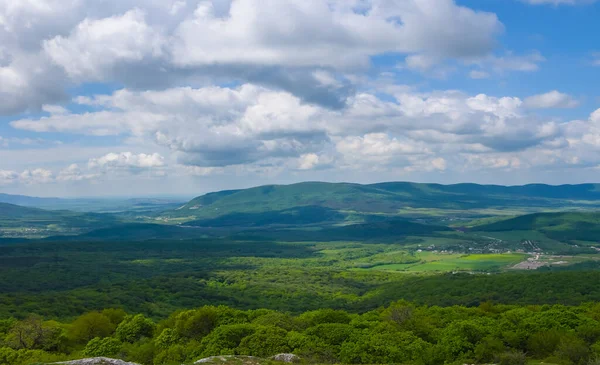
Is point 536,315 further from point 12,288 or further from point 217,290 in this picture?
point 12,288

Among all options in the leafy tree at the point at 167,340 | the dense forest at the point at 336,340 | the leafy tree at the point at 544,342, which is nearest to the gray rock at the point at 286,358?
the dense forest at the point at 336,340

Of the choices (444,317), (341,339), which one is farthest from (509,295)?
(341,339)

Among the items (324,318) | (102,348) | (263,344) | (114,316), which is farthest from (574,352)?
(114,316)

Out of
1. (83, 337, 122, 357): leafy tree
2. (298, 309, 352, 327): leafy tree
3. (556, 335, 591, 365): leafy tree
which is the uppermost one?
(556, 335, 591, 365): leafy tree

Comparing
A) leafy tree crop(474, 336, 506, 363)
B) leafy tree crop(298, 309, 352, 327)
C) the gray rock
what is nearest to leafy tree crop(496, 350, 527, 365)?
leafy tree crop(474, 336, 506, 363)

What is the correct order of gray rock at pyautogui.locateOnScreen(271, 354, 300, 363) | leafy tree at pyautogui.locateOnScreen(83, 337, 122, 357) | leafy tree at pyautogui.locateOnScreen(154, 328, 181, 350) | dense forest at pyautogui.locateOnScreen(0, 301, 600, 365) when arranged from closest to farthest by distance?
gray rock at pyautogui.locateOnScreen(271, 354, 300, 363) < dense forest at pyautogui.locateOnScreen(0, 301, 600, 365) < leafy tree at pyautogui.locateOnScreen(83, 337, 122, 357) < leafy tree at pyautogui.locateOnScreen(154, 328, 181, 350)

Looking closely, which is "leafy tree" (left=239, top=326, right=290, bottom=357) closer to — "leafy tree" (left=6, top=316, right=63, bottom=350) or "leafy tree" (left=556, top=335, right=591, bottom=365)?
"leafy tree" (left=556, top=335, right=591, bottom=365)

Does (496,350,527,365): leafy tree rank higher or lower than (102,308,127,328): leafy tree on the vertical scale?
higher

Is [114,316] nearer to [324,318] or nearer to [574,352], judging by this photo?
[324,318]

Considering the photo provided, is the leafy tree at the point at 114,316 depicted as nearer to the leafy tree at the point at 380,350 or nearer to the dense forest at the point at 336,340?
the dense forest at the point at 336,340
